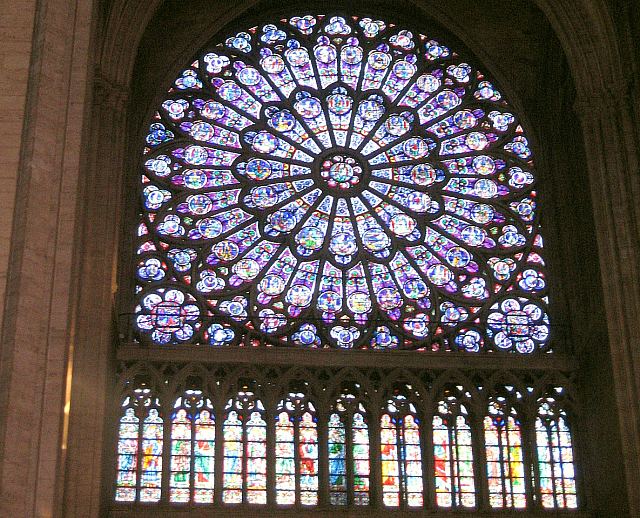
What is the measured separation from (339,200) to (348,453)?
3577mm

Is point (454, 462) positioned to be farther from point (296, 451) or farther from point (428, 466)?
point (296, 451)

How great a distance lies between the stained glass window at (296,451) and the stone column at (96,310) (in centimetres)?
193

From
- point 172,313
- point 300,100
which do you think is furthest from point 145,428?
point 300,100

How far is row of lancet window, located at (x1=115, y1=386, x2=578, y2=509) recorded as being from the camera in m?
15.0

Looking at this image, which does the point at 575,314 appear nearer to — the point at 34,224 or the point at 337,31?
the point at 337,31

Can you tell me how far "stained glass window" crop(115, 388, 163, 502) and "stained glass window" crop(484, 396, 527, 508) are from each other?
12.3ft

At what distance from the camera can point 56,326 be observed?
345 inches

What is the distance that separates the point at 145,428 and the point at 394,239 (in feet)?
13.0

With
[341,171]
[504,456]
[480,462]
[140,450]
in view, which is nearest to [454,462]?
[480,462]

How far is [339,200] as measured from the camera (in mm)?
17266

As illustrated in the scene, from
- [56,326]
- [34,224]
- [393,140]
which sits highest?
[393,140]

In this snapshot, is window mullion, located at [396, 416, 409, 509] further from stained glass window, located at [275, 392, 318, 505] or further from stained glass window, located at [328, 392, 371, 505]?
stained glass window, located at [275, 392, 318, 505]

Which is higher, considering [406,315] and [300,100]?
[300,100]

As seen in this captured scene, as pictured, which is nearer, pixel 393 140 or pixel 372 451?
pixel 372 451
